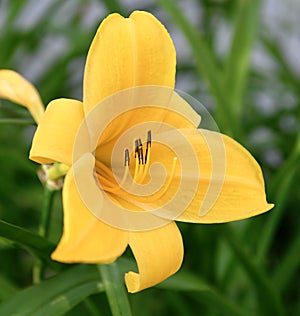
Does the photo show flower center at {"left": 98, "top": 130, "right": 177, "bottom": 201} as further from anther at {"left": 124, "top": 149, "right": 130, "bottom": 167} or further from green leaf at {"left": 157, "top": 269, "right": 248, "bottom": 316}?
green leaf at {"left": 157, "top": 269, "right": 248, "bottom": 316}

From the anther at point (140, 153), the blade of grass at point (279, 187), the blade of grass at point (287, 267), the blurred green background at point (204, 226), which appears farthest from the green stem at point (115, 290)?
the blade of grass at point (287, 267)

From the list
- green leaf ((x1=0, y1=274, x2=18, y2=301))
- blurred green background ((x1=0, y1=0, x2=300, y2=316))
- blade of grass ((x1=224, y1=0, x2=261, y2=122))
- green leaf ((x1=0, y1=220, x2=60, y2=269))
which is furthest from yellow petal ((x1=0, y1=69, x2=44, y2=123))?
blade of grass ((x1=224, y1=0, x2=261, y2=122))

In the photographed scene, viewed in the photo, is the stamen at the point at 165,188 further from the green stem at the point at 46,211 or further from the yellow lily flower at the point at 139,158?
the green stem at the point at 46,211

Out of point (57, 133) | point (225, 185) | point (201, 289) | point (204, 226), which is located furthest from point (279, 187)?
point (57, 133)

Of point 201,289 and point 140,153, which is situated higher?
point 140,153

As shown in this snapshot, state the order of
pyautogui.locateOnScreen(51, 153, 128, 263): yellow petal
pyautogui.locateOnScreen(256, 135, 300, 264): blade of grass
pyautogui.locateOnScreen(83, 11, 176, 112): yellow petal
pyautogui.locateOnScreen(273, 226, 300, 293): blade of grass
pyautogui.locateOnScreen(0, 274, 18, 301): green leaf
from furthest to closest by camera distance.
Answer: pyautogui.locateOnScreen(273, 226, 300, 293): blade of grass
pyautogui.locateOnScreen(256, 135, 300, 264): blade of grass
pyautogui.locateOnScreen(0, 274, 18, 301): green leaf
pyautogui.locateOnScreen(83, 11, 176, 112): yellow petal
pyautogui.locateOnScreen(51, 153, 128, 263): yellow petal

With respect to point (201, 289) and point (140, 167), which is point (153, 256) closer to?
point (140, 167)
